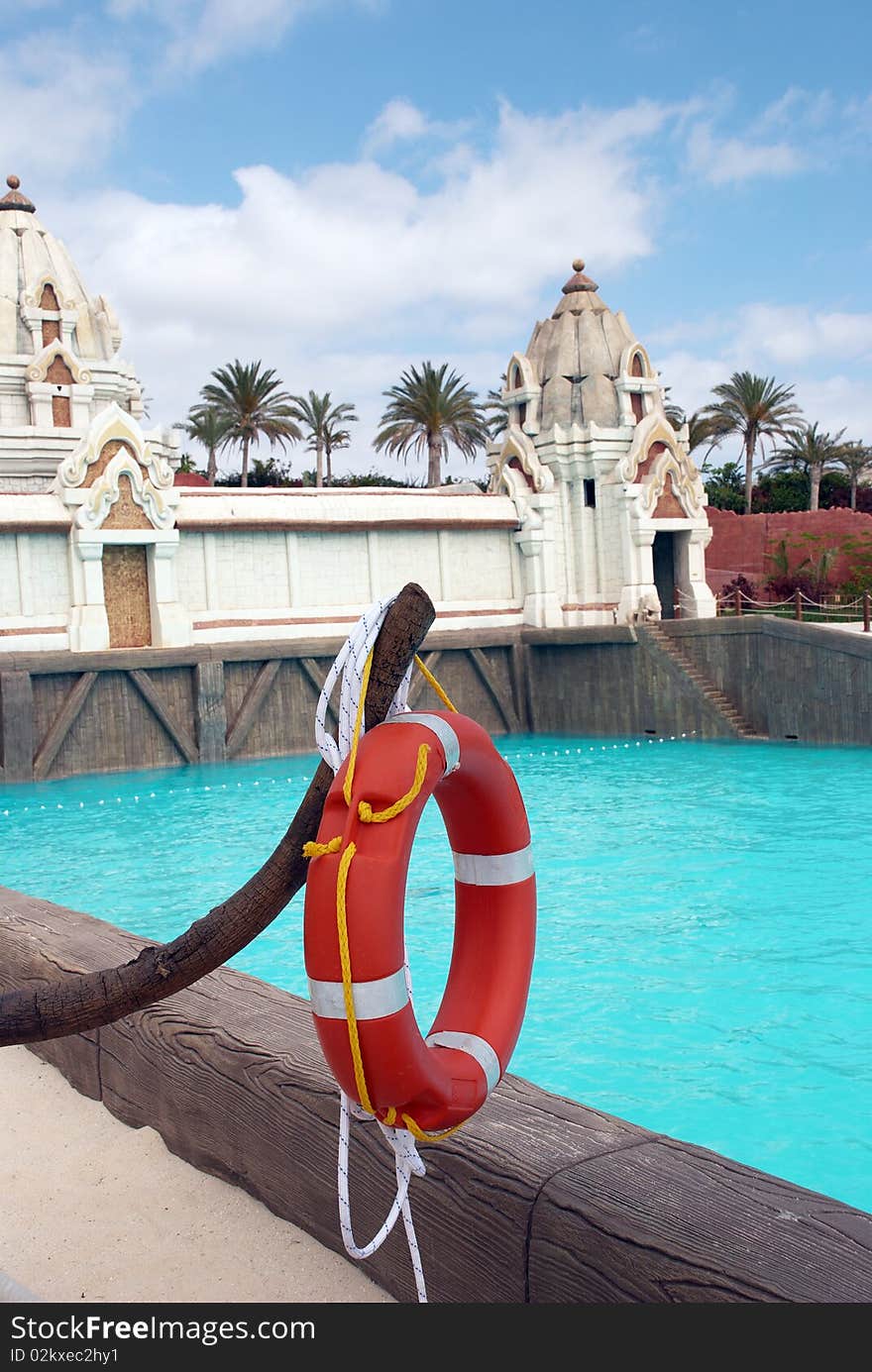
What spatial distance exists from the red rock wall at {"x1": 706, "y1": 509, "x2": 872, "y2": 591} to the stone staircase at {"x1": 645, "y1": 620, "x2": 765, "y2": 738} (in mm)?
13566

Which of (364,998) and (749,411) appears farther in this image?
(749,411)

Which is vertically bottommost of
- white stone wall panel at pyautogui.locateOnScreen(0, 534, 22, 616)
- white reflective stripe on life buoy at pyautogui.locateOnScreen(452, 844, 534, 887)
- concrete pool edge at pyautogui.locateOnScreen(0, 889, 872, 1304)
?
concrete pool edge at pyautogui.locateOnScreen(0, 889, 872, 1304)

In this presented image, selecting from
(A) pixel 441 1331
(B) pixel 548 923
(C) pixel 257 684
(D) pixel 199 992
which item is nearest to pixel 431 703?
(C) pixel 257 684

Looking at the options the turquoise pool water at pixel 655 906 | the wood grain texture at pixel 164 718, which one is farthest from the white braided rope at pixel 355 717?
the wood grain texture at pixel 164 718

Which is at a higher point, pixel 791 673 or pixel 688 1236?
pixel 791 673

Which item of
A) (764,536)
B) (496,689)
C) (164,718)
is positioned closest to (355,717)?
(164,718)

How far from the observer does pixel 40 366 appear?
28625mm

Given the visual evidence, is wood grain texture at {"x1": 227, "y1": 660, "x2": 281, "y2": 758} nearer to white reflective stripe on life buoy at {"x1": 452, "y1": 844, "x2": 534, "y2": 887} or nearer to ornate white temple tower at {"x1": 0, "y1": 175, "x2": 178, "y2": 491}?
ornate white temple tower at {"x1": 0, "y1": 175, "x2": 178, "y2": 491}

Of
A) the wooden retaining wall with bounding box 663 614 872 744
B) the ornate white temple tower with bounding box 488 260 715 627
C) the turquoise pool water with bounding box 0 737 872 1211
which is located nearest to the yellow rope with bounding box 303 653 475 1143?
the turquoise pool water with bounding box 0 737 872 1211

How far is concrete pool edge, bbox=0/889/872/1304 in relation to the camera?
2.79 m

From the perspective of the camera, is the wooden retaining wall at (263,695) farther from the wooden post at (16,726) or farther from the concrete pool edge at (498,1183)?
the concrete pool edge at (498,1183)

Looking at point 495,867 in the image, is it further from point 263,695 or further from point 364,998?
point 263,695

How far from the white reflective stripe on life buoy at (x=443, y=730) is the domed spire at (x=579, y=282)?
1067 inches

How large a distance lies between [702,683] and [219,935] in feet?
69.7
